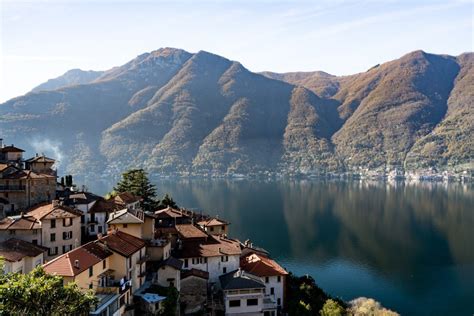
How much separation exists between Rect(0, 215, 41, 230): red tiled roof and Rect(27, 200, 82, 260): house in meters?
0.42

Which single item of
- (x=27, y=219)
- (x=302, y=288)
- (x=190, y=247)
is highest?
(x=27, y=219)

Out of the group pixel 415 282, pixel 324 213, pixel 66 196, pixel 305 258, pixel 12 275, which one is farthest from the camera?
pixel 324 213

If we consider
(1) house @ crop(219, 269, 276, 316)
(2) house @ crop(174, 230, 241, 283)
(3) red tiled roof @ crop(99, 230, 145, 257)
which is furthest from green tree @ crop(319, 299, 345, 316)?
(3) red tiled roof @ crop(99, 230, 145, 257)

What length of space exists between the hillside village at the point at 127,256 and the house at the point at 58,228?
0.27 ft

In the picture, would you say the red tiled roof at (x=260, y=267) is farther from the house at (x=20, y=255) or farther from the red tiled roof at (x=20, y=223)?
the red tiled roof at (x=20, y=223)

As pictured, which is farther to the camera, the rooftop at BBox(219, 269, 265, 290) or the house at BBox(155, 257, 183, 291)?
the rooftop at BBox(219, 269, 265, 290)

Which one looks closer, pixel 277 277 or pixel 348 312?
pixel 277 277

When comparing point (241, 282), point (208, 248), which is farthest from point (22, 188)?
point (241, 282)

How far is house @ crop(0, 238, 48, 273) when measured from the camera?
36.9 m

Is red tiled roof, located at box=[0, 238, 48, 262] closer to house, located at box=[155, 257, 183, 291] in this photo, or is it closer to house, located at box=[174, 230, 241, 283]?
house, located at box=[155, 257, 183, 291]

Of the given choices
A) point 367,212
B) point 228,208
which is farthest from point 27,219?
point 367,212

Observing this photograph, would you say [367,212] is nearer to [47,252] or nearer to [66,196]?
[66,196]

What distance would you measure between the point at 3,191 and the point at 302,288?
32.6 meters

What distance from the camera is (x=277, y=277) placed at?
50.1 meters
